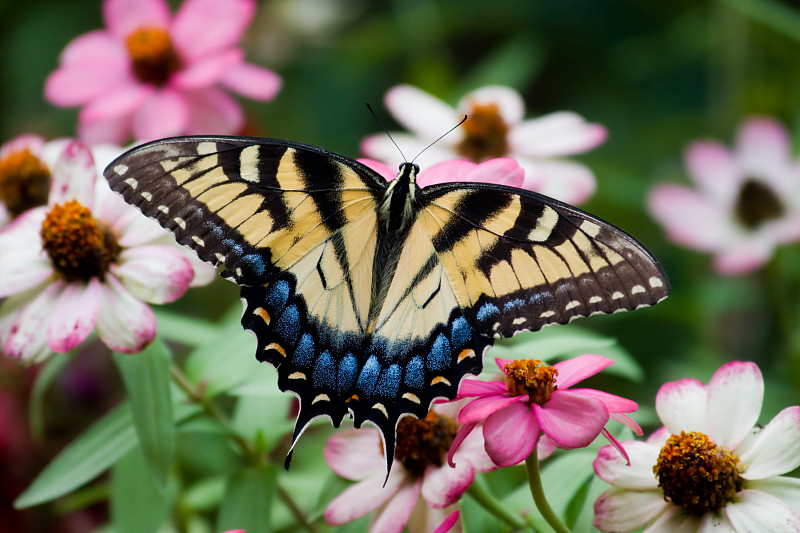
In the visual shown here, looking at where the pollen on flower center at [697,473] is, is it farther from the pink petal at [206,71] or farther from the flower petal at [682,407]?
the pink petal at [206,71]

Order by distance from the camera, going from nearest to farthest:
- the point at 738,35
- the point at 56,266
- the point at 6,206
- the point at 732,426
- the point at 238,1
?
the point at 732,426
the point at 56,266
the point at 6,206
the point at 238,1
the point at 738,35

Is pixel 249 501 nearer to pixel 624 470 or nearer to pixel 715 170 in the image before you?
pixel 624 470

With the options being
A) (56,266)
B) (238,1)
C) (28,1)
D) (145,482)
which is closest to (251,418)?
(145,482)

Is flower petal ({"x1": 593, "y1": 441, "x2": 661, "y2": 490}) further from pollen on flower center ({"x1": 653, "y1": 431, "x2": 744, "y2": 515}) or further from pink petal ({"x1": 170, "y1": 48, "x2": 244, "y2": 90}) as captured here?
pink petal ({"x1": 170, "y1": 48, "x2": 244, "y2": 90})

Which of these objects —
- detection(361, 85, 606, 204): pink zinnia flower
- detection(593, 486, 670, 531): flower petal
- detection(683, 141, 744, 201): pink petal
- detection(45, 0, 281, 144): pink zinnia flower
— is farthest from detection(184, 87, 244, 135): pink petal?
detection(683, 141, 744, 201): pink petal

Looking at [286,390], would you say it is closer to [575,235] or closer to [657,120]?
[575,235]

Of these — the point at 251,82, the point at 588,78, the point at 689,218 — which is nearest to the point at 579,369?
the point at 251,82
